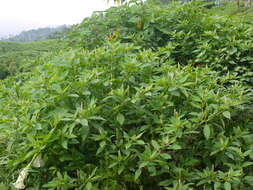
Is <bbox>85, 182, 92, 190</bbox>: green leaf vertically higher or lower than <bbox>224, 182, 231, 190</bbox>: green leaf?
higher

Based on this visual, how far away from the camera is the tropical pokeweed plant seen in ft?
4.25

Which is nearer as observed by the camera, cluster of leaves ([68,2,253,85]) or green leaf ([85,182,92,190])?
green leaf ([85,182,92,190])

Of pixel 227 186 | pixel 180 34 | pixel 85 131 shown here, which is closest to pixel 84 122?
pixel 85 131

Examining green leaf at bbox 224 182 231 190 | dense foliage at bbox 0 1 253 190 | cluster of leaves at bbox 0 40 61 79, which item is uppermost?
dense foliage at bbox 0 1 253 190

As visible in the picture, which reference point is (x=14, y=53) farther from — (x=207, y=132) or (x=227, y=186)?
(x=227, y=186)

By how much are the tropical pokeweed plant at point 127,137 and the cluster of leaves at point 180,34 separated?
918 millimetres

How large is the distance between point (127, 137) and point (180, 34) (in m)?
1.64

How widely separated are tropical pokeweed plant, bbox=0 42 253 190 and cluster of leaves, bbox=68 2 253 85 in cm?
92

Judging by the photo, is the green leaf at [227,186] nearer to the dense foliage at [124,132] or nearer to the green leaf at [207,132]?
the dense foliage at [124,132]

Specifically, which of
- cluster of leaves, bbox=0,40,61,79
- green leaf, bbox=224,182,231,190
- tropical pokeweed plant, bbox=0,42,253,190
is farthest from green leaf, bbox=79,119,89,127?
cluster of leaves, bbox=0,40,61,79

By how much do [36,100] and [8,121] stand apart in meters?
0.21

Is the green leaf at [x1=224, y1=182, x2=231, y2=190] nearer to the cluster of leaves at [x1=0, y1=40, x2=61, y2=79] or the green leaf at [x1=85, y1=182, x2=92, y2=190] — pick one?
the green leaf at [x1=85, y1=182, x2=92, y2=190]

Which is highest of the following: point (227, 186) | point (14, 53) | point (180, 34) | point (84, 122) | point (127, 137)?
point (180, 34)

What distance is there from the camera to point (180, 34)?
2.64 m
